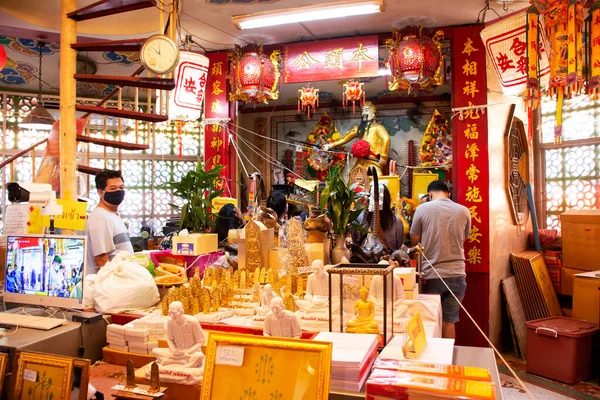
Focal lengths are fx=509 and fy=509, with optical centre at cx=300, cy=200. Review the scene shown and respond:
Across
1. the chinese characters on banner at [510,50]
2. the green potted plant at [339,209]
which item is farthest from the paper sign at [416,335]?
the chinese characters on banner at [510,50]

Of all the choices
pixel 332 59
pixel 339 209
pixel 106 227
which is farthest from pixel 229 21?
pixel 106 227

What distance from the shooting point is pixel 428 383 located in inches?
49.1

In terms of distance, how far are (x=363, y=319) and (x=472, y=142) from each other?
4014 millimetres

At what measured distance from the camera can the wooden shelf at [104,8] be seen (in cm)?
304

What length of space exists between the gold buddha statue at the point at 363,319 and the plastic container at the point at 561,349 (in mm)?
3138

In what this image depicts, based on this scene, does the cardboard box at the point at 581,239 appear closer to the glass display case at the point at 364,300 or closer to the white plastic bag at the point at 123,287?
the glass display case at the point at 364,300

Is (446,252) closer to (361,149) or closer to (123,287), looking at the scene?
(123,287)

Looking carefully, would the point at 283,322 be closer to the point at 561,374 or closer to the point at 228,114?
the point at 561,374

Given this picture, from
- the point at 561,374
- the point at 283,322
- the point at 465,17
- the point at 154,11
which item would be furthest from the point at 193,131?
the point at 283,322

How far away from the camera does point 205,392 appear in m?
1.40

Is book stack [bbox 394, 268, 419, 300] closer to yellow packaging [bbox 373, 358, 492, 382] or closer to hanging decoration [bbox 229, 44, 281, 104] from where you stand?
yellow packaging [bbox 373, 358, 492, 382]

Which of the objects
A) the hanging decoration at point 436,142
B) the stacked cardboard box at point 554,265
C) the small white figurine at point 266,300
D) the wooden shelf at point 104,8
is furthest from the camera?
the hanging decoration at point 436,142

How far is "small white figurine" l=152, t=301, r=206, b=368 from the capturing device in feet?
5.86

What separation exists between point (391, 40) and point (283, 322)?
4.47m
